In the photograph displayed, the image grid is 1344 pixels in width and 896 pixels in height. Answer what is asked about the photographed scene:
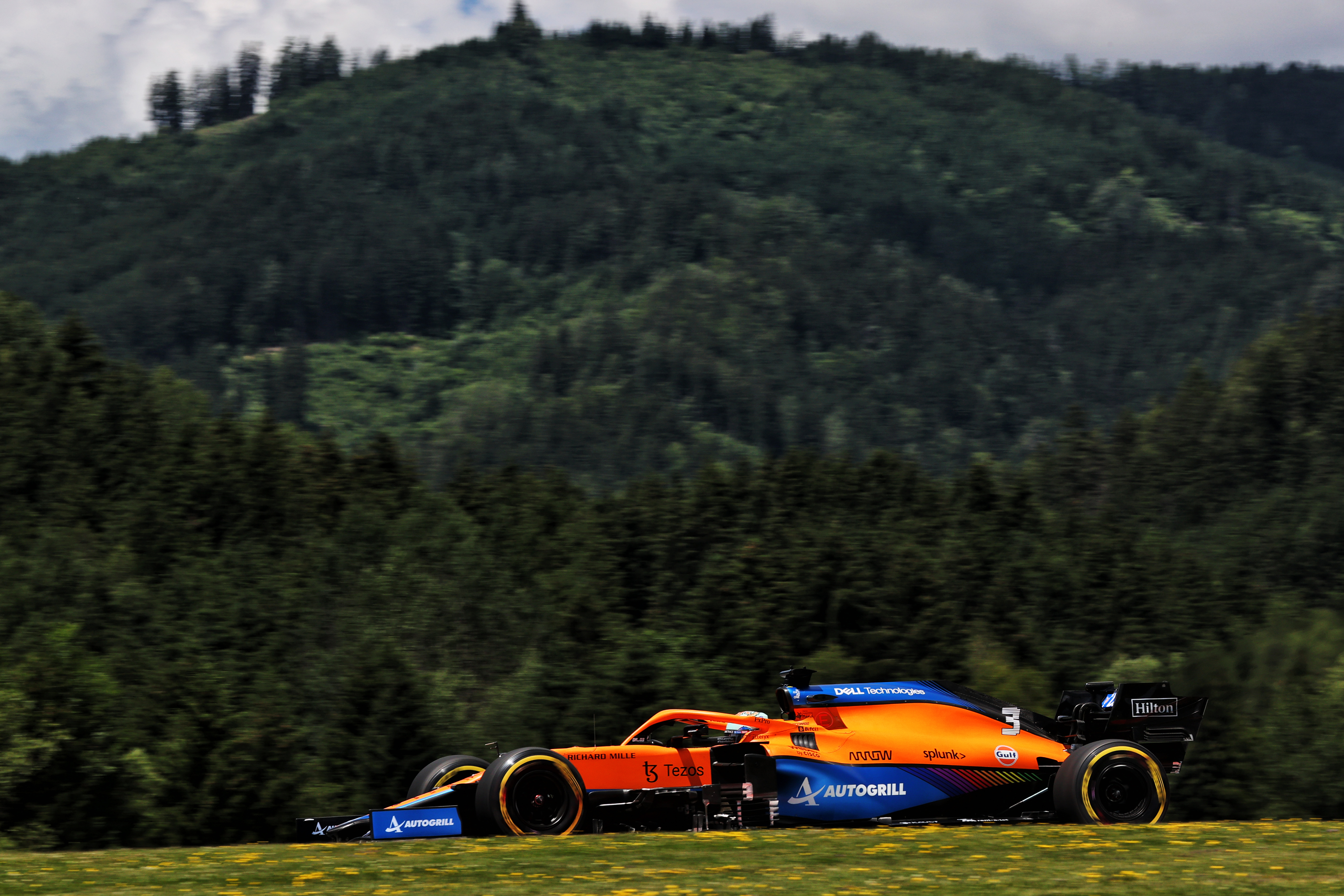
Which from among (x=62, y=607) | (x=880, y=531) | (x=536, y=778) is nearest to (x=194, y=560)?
(x=62, y=607)

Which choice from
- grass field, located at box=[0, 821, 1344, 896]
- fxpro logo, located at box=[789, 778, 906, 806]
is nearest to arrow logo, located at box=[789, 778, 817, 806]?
fxpro logo, located at box=[789, 778, 906, 806]

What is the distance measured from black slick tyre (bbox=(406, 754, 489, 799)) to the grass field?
6.12 feet

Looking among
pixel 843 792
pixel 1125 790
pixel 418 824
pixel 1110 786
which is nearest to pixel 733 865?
pixel 418 824

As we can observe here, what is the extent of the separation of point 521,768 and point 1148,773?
22.6 feet

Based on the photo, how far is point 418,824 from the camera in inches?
569

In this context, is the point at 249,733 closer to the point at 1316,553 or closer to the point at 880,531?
the point at 880,531

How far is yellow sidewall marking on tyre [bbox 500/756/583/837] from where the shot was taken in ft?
47.7

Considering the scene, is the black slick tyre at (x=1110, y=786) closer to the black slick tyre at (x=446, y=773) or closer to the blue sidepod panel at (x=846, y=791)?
the blue sidepod panel at (x=846, y=791)

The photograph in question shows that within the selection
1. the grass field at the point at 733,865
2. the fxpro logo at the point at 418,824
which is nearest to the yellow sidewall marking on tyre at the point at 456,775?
the fxpro logo at the point at 418,824

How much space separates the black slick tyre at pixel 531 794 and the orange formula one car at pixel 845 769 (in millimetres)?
17

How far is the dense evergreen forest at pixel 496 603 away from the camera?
39469 millimetres

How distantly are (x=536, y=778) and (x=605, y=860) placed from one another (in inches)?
105

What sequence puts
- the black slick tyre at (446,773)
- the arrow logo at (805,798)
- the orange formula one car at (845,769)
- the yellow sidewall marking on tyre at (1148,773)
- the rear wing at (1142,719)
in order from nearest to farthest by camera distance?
the orange formula one car at (845,769) → the yellow sidewall marking on tyre at (1148,773) → the arrow logo at (805,798) → the black slick tyre at (446,773) → the rear wing at (1142,719)

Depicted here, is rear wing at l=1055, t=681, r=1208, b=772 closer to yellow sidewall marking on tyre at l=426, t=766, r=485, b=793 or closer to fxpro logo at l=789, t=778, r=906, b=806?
fxpro logo at l=789, t=778, r=906, b=806
